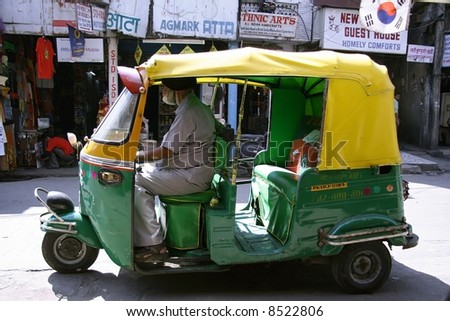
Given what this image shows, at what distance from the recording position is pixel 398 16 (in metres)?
9.30

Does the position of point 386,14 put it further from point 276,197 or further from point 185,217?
point 185,217

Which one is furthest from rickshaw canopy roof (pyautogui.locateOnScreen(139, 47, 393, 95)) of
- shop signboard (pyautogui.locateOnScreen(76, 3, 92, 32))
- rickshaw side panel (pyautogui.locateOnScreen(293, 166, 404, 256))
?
shop signboard (pyautogui.locateOnScreen(76, 3, 92, 32))

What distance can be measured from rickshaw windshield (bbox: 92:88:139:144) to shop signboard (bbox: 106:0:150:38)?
7540 millimetres

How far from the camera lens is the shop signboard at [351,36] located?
11461 mm

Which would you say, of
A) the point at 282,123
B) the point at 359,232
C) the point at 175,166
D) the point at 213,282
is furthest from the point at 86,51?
the point at 359,232

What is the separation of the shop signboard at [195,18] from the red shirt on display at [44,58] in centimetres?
260

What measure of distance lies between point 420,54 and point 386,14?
12.2 feet

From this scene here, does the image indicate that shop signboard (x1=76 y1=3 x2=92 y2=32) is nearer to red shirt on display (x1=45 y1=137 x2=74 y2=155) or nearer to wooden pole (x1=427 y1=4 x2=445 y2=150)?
red shirt on display (x1=45 y1=137 x2=74 y2=155)

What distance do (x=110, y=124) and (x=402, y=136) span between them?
13389mm

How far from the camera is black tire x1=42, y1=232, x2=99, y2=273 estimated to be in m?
3.97

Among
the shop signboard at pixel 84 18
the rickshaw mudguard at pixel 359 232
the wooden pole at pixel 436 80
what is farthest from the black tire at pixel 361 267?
the wooden pole at pixel 436 80

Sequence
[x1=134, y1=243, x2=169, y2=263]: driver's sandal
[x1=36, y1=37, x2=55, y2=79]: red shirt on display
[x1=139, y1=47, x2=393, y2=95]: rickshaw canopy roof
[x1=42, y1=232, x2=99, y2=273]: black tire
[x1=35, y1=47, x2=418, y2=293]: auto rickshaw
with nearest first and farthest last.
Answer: [x1=139, y1=47, x2=393, y2=95]: rickshaw canopy roof
[x1=35, y1=47, x2=418, y2=293]: auto rickshaw
[x1=134, y1=243, x2=169, y2=263]: driver's sandal
[x1=42, y1=232, x2=99, y2=273]: black tire
[x1=36, y1=37, x2=55, y2=79]: red shirt on display

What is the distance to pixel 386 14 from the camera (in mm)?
9375

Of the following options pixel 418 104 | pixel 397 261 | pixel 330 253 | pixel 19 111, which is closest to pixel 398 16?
pixel 418 104
